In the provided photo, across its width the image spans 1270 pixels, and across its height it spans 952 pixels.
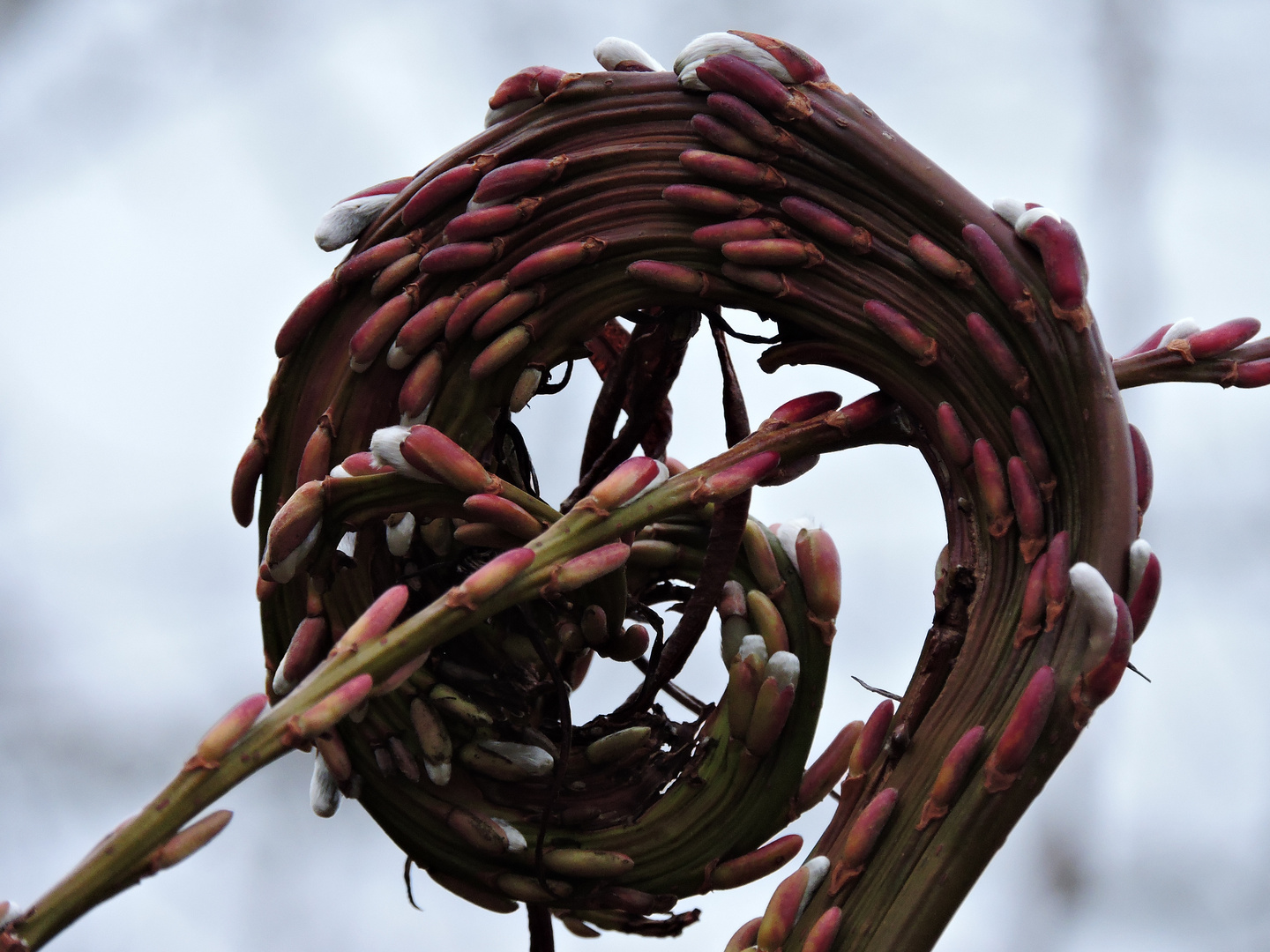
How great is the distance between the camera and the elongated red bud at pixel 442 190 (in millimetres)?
508

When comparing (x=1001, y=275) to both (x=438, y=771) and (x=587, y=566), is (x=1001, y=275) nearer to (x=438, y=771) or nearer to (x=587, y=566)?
(x=587, y=566)

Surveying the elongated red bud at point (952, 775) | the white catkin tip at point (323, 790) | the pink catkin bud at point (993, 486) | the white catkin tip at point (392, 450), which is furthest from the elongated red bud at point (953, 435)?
the white catkin tip at point (323, 790)

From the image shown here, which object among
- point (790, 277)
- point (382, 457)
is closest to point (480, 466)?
point (382, 457)

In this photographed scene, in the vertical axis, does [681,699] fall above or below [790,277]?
below

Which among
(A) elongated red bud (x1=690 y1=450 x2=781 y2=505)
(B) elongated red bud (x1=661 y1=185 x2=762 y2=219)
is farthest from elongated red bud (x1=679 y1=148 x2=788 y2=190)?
(A) elongated red bud (x1=690 y1=450 x2=781 y2=505)

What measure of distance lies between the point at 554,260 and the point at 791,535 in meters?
0.16

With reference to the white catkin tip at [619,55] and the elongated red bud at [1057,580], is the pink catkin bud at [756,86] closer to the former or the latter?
the white catkin tip at [619,55]

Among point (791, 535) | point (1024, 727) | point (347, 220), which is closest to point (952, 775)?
point (1024, 727)

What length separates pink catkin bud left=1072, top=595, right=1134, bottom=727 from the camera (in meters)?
0.41

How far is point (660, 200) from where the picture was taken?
495 millimetres

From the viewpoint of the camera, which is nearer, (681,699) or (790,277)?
(790,277)

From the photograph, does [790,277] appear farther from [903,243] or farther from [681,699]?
[681,699]

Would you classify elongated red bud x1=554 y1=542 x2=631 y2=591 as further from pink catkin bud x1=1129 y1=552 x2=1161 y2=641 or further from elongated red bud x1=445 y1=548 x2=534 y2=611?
pink catkin bud x1=1129 y1=552 x2=1161 y2=641

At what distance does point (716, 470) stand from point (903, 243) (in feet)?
0.40
